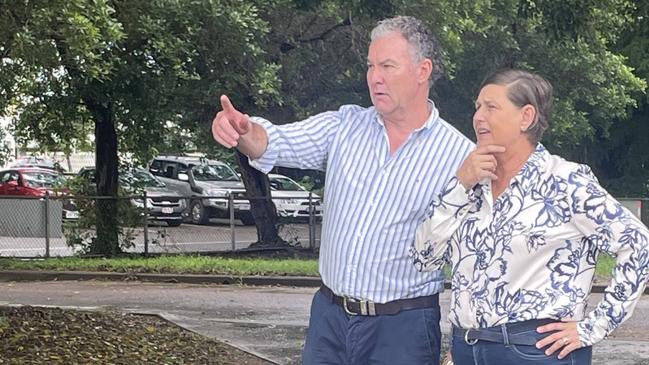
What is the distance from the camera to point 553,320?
9.62 ft

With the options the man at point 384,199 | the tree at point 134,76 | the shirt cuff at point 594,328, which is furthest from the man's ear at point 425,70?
the tree at point 134,76

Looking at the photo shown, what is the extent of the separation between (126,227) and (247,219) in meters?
3.67

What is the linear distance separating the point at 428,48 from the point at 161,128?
14.8 m

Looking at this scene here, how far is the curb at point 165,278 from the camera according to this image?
14688mm

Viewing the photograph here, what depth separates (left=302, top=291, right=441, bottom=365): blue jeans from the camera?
3426 mm

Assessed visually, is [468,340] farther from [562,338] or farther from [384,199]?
A: [384,199]

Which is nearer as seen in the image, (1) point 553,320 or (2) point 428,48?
(1) point 553,320

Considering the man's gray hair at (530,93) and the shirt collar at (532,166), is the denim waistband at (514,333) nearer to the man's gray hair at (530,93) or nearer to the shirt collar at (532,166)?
the shirt collar at (532,166)

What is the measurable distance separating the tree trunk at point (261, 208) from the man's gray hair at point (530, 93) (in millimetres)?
16755

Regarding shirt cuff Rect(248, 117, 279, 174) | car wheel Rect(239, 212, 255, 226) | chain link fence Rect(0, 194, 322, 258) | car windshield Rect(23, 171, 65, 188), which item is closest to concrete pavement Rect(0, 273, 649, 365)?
chain link fence Rect(0, 194, 322, 258)

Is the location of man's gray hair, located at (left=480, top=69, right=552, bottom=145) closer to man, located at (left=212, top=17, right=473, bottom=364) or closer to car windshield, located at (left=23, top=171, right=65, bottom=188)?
man, located at (left=212, top=17, right=473, bottom=364)

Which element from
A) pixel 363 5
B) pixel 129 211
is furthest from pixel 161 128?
pixel 363 5

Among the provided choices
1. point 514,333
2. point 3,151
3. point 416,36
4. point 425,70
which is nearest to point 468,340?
point 514,333

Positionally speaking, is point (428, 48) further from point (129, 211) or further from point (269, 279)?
point (129, 211)
